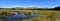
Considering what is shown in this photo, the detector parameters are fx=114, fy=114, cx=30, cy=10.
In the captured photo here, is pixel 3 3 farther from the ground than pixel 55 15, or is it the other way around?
pixel 3 3

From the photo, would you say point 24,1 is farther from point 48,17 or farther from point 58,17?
point 58,17

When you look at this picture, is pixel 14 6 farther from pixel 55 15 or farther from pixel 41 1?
pixel 55 15

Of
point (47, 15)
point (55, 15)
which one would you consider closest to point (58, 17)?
point (55, 15)

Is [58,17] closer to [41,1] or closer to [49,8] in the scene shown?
[49,8]

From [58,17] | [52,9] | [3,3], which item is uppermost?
[3,3]

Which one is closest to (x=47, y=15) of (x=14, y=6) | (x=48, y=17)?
(x=48, y=17)

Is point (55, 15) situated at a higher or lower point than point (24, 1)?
lower

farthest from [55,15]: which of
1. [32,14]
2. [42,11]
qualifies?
[32,14]
